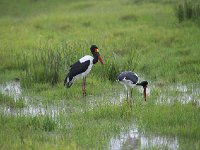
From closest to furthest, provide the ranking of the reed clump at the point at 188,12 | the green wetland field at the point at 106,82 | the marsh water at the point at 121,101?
1. the marsh water at the point at 121,101
2. the green wetland field at the point at 106,82
3. the reed clump at the point at 188,12

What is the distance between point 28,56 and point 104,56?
2206 millimetres

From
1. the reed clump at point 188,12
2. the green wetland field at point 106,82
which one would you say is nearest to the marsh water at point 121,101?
the green wetland field at point 106,82

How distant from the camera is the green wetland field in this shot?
6.77m

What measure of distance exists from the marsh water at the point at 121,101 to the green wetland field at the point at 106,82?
0.05 ft

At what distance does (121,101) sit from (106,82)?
1.19 m

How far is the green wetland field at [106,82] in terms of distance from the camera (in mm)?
6770

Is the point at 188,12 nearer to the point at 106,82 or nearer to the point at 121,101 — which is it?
the point at 106,82

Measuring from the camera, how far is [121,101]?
879cm

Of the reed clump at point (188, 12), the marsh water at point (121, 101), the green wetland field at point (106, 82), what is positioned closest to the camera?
the marsh water at point (121, 101)

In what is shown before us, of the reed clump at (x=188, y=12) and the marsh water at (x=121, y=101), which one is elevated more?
the reed clump at (x=188, y=12)

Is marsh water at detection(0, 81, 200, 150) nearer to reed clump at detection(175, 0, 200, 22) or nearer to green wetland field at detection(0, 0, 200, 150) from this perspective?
green wetland field at detection(0, 0, 200, 150)

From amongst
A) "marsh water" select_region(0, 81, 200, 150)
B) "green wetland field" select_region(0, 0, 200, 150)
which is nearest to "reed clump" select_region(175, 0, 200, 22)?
"green wetland field" select_region(0, 0, 200, 150)

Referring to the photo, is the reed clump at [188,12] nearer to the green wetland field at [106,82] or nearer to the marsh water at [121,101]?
the green wetland field at [106,82]

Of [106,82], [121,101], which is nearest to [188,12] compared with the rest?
[106,82]
